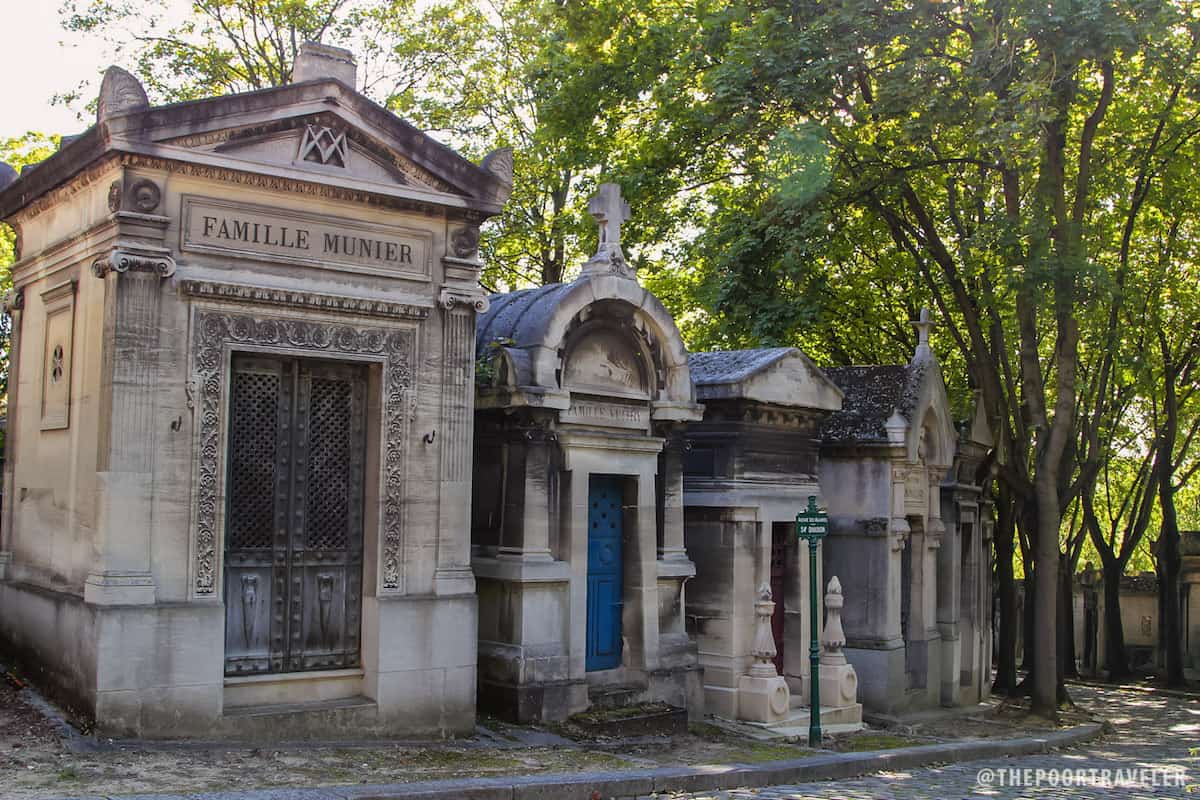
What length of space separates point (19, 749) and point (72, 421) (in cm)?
261

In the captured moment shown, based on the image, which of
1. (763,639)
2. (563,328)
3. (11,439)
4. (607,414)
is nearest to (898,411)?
(763,639)

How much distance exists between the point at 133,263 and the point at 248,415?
158cm

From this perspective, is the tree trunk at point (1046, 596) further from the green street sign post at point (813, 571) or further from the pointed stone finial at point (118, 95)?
the pointed stone finial at point (118, 95)

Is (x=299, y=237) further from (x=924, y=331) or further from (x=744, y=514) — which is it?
(x=924, y=331)

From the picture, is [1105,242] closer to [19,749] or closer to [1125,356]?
[1125,356]

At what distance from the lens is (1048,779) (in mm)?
11680

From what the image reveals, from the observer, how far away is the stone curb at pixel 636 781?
803 centimetres

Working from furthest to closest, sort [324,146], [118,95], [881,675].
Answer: [881,675]
[324,146]
[118,95]

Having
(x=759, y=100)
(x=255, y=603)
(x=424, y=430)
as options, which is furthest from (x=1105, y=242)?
(x=255, y=603)

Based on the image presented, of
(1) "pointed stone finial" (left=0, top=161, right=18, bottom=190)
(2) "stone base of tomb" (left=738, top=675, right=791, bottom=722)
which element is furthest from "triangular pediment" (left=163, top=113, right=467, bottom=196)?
(2) "stone base of tomb" (left=738, top=675, right=791, bottom=722)

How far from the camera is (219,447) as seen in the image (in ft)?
32.7

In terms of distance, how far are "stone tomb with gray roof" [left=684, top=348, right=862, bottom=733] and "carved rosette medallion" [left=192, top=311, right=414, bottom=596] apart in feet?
14.3

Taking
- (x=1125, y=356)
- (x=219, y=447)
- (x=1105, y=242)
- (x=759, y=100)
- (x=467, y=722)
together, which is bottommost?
(x=467, y=722)

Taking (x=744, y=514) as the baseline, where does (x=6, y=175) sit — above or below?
above
